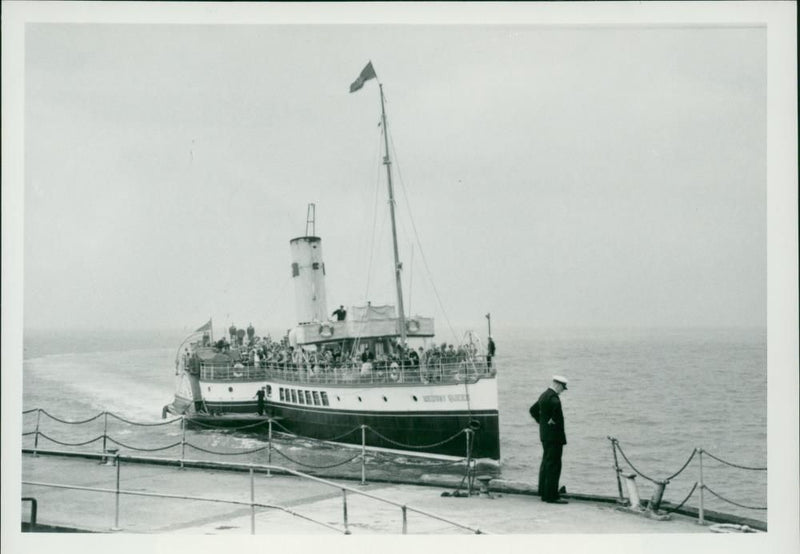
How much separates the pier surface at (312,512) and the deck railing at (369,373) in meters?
9.85

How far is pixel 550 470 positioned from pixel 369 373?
12.9m

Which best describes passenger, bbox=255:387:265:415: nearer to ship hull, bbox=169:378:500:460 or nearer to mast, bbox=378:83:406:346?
ship hull, bbox=169:378:500:460

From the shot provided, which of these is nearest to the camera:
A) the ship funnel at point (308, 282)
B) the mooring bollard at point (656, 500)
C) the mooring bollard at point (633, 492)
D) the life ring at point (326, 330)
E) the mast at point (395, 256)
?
the mooring bollard at point (656, 500)

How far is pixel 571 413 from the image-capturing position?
37094 millimetres

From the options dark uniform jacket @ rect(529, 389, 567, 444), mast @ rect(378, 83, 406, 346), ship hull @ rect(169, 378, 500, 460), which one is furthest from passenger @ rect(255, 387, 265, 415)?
dark uniform jacket @ rect(529, 389, 567, 444)

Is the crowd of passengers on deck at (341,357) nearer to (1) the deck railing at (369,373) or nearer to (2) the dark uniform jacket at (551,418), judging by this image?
(1) the deck railing at (369,373)

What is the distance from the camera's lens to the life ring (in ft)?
86.3

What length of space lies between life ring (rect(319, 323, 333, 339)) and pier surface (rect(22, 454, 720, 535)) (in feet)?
47.3

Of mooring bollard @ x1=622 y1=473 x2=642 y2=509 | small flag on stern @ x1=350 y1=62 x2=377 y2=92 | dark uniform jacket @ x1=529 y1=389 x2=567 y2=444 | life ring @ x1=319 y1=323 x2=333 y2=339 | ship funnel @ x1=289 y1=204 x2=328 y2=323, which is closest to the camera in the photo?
mooring bollard @ x1=622 y1=473 x2=642 y2=509

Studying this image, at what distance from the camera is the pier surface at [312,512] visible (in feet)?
31.8

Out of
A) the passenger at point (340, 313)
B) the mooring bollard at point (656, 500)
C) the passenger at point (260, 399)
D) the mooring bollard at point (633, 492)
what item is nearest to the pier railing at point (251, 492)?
the mooring bollard at point (633, 492)

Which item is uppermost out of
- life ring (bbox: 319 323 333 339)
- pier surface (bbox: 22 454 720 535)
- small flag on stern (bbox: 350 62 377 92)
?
small flag on stern (bbox: 350 62 377 92)

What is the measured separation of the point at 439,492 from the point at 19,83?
26.1 ft

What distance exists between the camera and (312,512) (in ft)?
33.7
